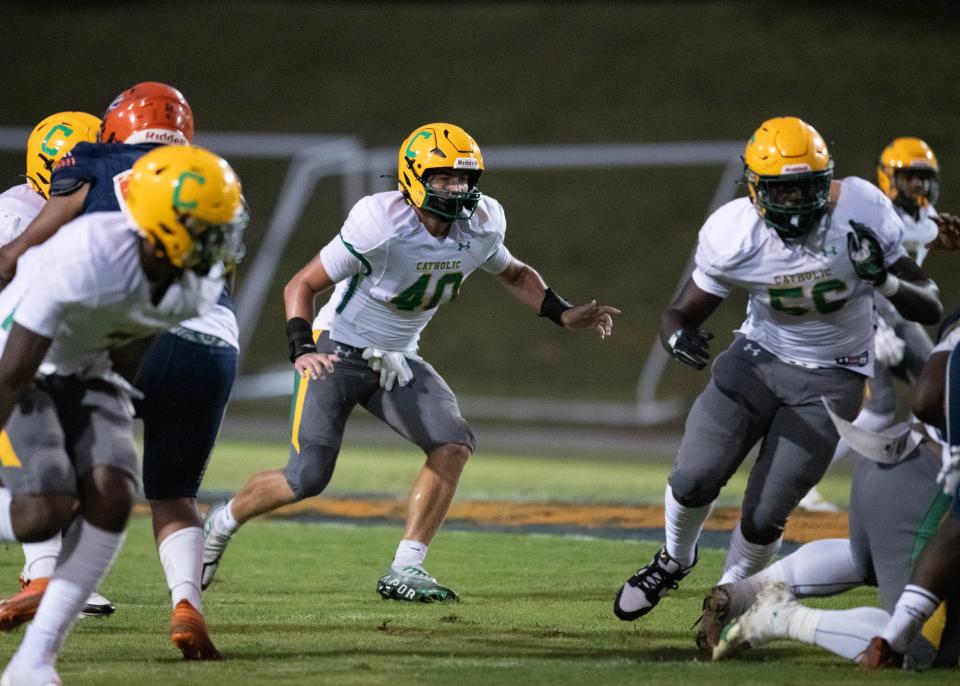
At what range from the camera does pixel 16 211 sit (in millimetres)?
5789

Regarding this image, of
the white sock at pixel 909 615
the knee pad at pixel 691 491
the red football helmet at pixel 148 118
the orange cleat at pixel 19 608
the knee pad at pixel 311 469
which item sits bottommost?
the orange cleat at pixel 19 608

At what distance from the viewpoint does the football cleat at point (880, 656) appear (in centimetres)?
432

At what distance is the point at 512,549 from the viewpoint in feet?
24.3

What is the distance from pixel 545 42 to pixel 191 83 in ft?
19.3

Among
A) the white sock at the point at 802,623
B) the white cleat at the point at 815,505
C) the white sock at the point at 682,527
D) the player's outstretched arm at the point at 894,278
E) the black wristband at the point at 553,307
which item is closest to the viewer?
the white sock at the point at 802,623

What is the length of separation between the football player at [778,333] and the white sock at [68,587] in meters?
2.10

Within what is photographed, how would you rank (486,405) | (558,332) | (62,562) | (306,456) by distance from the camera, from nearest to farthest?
1. (62,562)
2. (306,456)
3. (486,405)
4. (558,332)

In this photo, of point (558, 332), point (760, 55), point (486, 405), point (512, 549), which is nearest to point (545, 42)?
point (760, 55)

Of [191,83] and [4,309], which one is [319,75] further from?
[4,309]

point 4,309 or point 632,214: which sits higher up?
point 4,309

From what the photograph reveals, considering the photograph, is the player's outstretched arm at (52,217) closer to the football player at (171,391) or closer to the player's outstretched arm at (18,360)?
the football player at (171,391)

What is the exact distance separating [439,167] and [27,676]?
108 inches

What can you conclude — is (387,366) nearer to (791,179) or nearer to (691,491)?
(691,491)

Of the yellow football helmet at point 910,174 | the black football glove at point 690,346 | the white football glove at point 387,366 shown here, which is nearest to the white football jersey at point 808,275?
the black football glove at point 690,346
